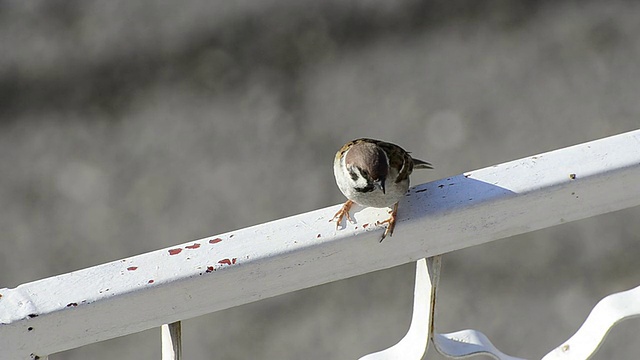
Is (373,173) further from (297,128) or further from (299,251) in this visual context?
(297,128)

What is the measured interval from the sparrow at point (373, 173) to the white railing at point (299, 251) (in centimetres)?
7

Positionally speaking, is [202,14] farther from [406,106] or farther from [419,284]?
[419,284]

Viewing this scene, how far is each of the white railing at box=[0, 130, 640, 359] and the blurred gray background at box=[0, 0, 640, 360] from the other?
2.53 metres

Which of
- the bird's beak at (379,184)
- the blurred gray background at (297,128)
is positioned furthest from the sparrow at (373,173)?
the blurred gray background at (297,128)

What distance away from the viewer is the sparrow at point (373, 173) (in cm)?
151

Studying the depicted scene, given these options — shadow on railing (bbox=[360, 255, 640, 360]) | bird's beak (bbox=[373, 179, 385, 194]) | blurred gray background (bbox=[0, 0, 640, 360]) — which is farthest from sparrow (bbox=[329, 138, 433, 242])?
blurred gray background (bbox=[0, 0, 640, 360])

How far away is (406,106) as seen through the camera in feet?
15.3

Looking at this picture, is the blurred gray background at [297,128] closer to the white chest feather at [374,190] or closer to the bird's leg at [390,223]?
the white chest feather at [374,190]

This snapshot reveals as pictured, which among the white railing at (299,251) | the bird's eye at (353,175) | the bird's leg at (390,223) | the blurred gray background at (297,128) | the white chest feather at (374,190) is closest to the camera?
the white railing at (299,251)

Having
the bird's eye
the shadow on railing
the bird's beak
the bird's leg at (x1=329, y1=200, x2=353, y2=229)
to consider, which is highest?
the bird's eye

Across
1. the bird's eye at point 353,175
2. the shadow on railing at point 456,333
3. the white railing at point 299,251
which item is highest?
the bird's eye at point 353,175

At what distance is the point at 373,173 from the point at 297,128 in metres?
3.05

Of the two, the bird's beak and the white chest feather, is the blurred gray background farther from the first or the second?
the bird's beak

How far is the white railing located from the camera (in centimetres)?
120
